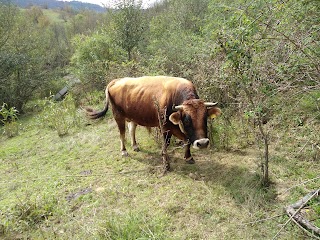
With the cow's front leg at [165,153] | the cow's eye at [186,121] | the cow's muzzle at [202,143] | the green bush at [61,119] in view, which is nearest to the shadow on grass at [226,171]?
the cow's front leg at [165,153]

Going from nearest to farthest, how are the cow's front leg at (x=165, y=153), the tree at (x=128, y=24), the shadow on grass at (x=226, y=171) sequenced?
the shadow on grass at (x=226, y=171)
the cow's front leg at (x=165, y=153)
the tree at (x=128, y=24)

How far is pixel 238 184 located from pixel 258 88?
148 centimetres

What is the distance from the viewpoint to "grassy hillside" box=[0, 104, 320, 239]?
332 cm

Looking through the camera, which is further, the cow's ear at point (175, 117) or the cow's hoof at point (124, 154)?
the cow's hoof at point (124, 154)

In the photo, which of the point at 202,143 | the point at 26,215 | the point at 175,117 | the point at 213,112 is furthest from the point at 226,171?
the point at 26,215

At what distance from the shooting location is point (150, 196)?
421cm

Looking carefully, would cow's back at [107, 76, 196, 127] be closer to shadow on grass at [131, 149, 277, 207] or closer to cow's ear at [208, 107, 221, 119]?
cow's ear at [208, 107, 221, 119]

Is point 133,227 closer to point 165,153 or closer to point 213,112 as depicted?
point 165,153

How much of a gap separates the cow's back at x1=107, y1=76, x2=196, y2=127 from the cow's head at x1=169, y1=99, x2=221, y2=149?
1.06 ft

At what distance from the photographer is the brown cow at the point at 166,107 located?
4.39 meters

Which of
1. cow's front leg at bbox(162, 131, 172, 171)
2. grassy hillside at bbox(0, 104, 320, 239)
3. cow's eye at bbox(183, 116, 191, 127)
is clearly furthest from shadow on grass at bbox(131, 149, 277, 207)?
cow's eye at bbox(183, 116, 191, 127)

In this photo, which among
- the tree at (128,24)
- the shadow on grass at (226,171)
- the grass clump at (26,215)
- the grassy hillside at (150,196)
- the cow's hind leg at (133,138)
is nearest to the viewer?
the grassy hillside at (150,196)

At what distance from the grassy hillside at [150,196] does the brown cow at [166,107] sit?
21.2 inches

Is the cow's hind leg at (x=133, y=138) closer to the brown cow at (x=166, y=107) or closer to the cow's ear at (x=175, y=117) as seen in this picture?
the brown cow at (x=166, y=107)
